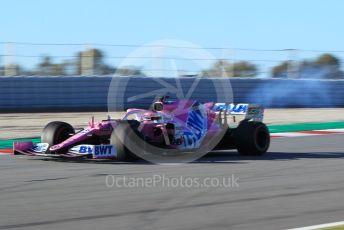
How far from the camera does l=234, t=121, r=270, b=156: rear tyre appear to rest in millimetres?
11953

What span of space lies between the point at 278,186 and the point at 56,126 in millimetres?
4043

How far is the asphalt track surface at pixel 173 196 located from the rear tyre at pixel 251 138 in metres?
0.25

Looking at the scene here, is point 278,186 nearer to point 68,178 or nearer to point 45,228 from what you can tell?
point 68,178

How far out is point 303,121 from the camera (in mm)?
20969

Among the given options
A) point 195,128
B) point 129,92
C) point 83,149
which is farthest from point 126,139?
point 129,92

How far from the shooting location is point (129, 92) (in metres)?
23.2

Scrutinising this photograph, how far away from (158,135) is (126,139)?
0.88 metres

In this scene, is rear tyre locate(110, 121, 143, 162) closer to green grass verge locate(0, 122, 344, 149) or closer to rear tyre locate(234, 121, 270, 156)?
rear tyre locate(234, 121, 270, 156)

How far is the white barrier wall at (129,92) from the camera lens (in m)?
21.7

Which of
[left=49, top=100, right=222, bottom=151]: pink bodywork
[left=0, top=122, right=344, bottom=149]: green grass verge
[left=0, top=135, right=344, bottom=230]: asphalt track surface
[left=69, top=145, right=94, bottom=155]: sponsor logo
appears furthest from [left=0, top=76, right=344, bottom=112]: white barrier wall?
[left=0, top=135, right=344, bottom=230]: asphalt track surface

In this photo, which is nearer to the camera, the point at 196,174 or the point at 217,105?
the point at 196,174

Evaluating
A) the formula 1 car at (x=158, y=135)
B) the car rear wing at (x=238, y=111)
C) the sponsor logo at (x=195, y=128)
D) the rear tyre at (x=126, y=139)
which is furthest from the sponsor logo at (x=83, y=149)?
the car rear wing at (x=238, y=111)

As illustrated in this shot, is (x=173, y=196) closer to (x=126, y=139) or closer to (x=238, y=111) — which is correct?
(x=126, y=139)

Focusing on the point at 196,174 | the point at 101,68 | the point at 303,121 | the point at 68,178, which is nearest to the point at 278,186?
the point at 196,174
